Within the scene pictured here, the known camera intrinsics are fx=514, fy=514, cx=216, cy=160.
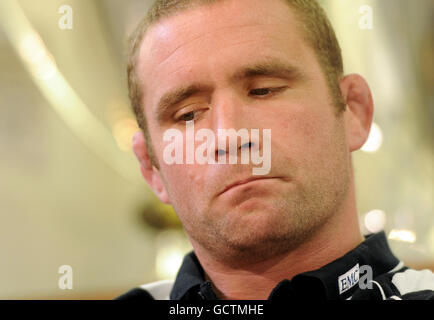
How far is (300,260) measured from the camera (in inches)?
41.1

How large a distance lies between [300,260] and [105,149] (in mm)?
819

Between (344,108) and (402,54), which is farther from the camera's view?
(402,54)

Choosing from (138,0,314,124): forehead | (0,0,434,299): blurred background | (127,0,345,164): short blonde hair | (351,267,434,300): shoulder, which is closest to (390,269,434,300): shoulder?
(351,267,434,300): shoulder

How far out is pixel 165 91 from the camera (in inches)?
42.6

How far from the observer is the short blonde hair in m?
1.08

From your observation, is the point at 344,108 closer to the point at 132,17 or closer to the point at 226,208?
the point at 226,208

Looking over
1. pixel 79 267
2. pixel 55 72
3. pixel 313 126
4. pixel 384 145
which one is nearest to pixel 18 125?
pixel 55 72

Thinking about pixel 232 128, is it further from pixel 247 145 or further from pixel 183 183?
pixel 183 183

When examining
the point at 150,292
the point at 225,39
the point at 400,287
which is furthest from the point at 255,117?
the point at 150,292

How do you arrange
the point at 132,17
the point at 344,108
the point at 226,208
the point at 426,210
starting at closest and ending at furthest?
1. the point at 226,208
2. the point at 344,108
3. the point at 426,210
4. the point at 132,17

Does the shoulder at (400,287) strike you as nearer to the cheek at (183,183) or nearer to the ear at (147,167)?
the cheek at (183,183)

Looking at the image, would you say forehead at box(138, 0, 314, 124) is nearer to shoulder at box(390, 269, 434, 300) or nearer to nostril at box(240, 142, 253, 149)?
nostril at box(240, 142, 253, 149)

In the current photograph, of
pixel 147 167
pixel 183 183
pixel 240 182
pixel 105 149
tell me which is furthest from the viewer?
pixel 105 149

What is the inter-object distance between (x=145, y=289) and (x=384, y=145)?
0.75 metres
